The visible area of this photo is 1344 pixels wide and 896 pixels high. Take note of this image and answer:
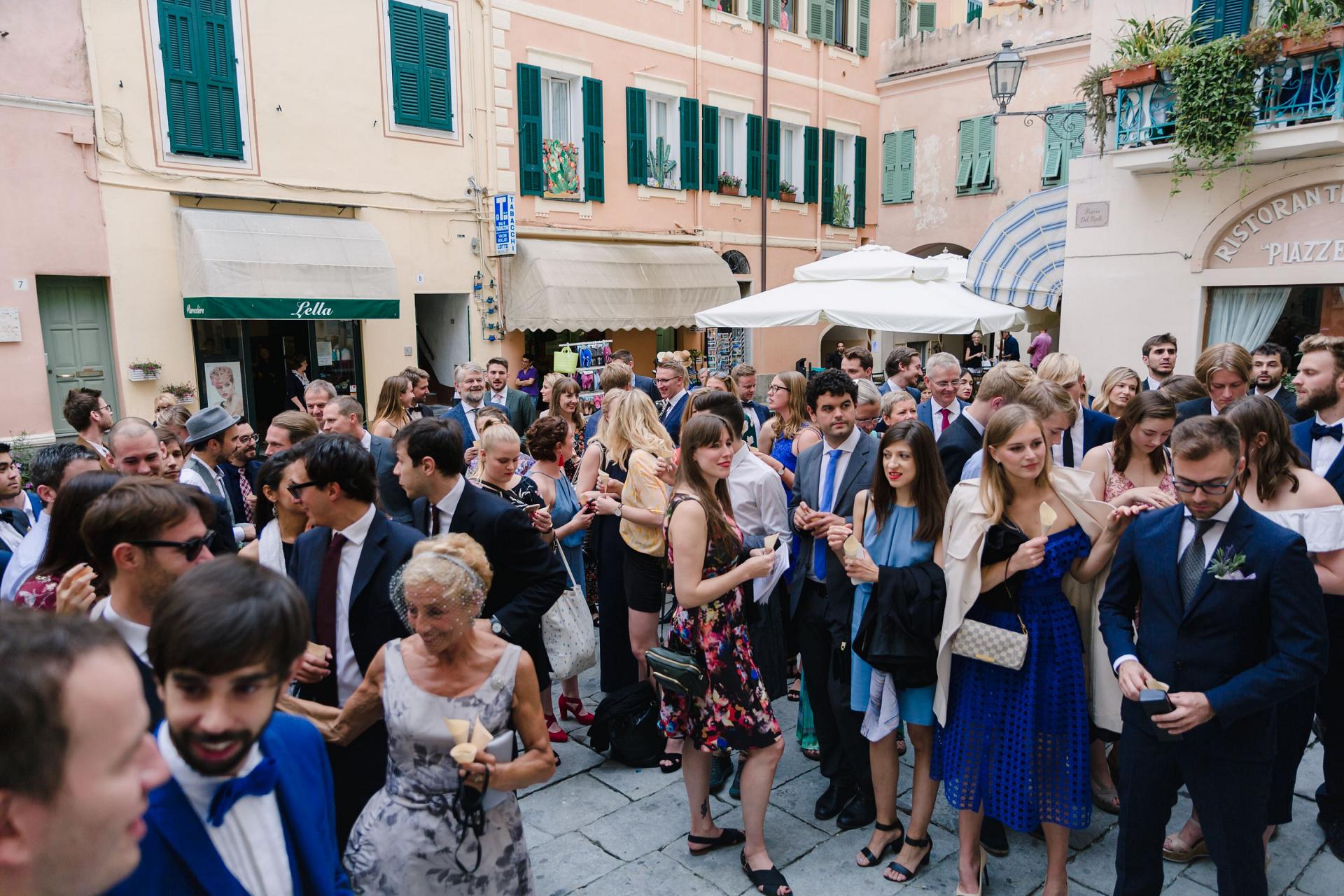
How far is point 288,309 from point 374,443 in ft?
24.2

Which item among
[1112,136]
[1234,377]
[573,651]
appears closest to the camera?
[573,651]

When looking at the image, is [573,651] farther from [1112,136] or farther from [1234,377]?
[1112,136]

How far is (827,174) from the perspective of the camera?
1969cm

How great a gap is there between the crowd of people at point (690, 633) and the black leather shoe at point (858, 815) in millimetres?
20

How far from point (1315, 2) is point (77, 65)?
13290mm

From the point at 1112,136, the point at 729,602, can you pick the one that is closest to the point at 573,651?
the point at 729,602

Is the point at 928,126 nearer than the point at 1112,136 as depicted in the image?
No

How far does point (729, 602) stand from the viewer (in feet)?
11.4

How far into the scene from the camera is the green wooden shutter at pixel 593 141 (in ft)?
49.8

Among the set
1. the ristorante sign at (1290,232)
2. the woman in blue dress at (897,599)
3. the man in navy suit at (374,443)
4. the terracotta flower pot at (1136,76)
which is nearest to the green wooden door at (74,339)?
the man in navy suit at (374,443)

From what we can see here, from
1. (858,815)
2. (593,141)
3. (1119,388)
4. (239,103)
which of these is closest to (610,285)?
Result: (593,141)

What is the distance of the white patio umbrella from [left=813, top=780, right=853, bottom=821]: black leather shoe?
6.27 meters

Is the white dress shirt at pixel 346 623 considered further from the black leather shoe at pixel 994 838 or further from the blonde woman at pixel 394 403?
the blonde woman at pixel 394 403

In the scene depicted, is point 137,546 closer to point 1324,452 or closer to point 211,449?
point 211,449
